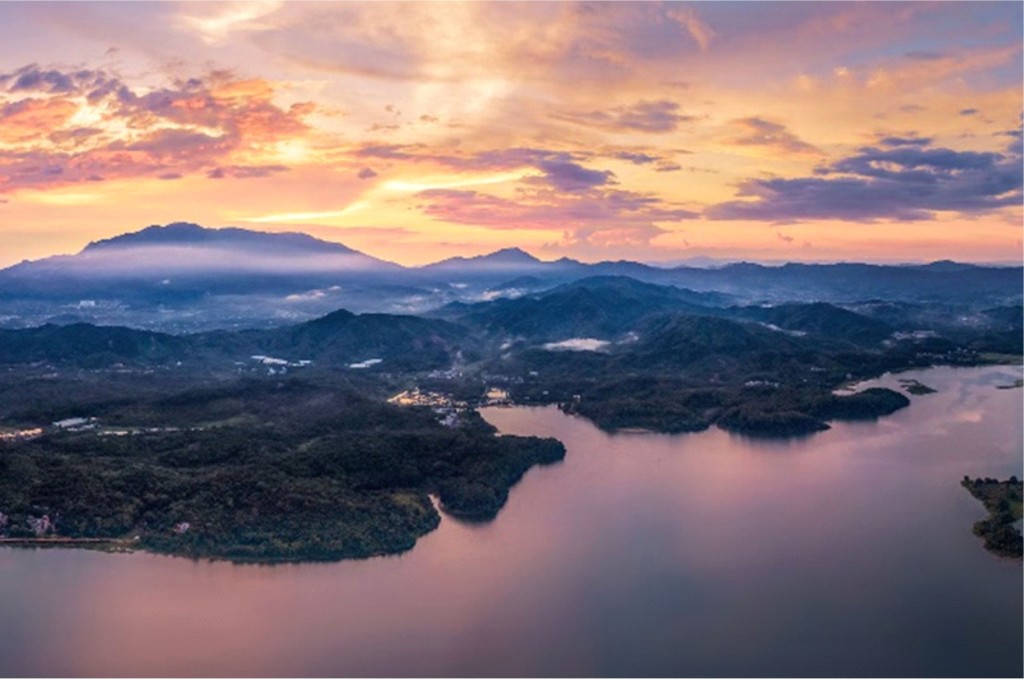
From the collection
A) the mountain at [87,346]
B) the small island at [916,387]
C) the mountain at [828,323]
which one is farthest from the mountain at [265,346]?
the small island at [916,387]

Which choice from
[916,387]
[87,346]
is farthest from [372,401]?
[87,346]

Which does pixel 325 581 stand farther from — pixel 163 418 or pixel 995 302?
pixel 995 302

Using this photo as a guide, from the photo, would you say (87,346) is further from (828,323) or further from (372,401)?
(828,323)

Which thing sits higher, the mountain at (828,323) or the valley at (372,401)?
the mountain at (828,323)

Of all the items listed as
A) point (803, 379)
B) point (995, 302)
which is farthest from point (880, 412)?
point (995, 302)

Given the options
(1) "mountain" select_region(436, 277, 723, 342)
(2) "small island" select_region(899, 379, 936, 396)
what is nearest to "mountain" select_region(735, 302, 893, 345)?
(1) "mountain" select_region(436, 277, 723, 342)

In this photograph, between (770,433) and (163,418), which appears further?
(770,433)

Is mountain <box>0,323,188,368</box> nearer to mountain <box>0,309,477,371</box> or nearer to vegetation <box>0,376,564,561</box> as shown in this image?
mountain <box>0,309,477,371</box>

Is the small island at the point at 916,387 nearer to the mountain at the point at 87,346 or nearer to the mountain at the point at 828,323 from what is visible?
the mountain at the point at 828,323
